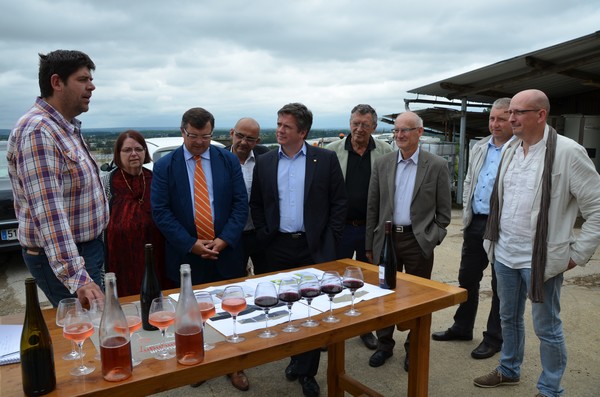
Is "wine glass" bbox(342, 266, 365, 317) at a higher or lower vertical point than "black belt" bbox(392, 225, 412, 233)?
higher

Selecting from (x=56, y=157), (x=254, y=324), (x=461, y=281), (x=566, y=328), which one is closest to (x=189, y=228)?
(x=56, y=157)

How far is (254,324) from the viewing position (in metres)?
1.88

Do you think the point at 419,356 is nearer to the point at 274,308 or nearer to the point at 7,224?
the point at 274,308

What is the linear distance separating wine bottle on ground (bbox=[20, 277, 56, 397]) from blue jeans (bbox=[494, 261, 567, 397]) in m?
2.53

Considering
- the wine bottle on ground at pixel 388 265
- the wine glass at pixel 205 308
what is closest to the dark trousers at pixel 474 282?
the wine bottle on ground at pixel 388 265

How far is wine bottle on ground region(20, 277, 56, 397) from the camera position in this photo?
134cm

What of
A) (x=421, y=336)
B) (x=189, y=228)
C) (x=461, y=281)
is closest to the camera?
(x=421, y=336)

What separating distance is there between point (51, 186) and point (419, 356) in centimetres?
202

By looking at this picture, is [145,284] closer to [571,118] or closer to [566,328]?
[566,328]

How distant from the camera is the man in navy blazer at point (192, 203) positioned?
2.96 meters

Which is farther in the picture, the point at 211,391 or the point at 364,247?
the point at 364,247

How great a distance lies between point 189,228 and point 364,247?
5.18ft

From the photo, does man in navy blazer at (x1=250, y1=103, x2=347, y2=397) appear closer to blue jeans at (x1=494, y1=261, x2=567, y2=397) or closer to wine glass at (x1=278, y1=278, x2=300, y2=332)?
blue jeans at (x1=494, y1=261, x2=567, y2=397)

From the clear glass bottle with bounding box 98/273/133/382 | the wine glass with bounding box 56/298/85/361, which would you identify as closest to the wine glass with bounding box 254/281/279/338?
the clear glass bottle with bounding box 98/273/133/382
